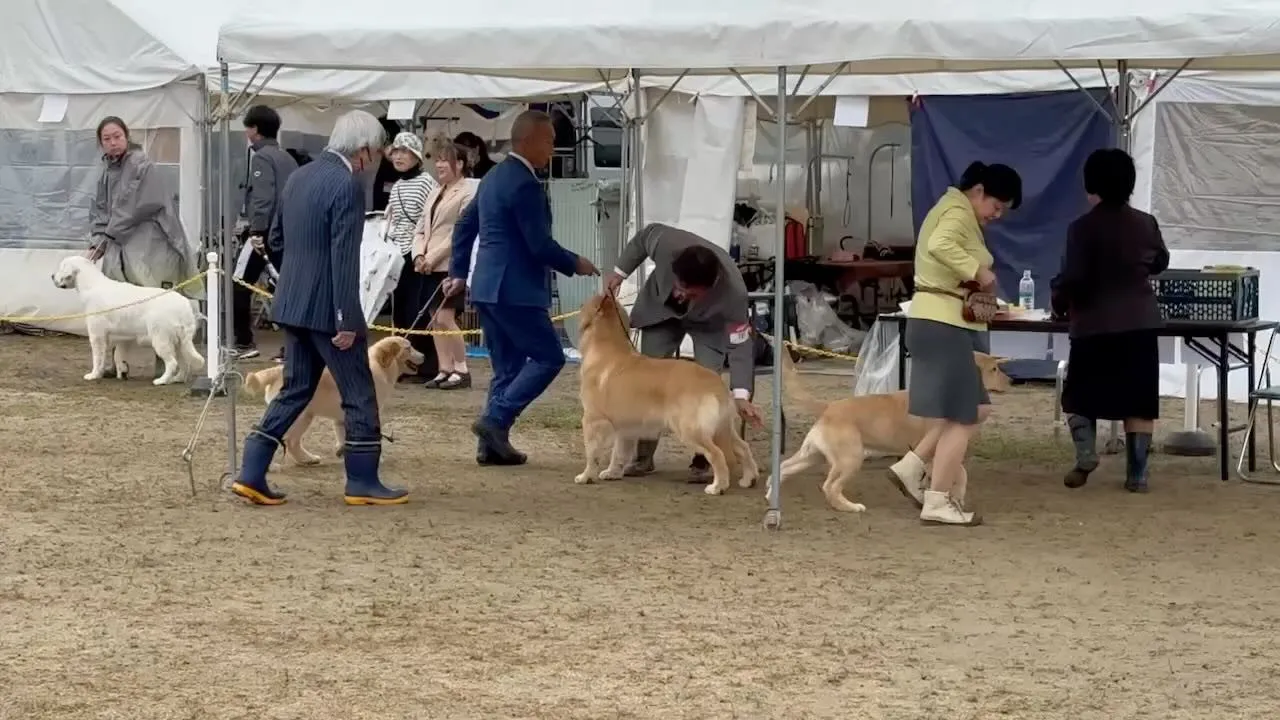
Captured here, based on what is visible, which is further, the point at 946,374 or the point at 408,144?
the point at 408,144

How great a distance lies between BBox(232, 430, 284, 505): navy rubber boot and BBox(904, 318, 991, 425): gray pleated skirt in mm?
2762

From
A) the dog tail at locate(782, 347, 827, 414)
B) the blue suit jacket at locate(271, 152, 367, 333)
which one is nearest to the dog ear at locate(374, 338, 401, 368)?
the blue suit jacket at locate(271, 152, 367, 333)

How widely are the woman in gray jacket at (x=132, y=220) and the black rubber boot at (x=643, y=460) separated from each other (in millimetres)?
5496

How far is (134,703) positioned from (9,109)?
11910 mm

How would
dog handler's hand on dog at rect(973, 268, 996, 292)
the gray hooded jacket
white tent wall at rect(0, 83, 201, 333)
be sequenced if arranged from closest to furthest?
dog handler's hand on dog at rect(973, 268, 996, 292) < the gray hooded jacket < white tent wall at rect(0, 83, 201, 333)

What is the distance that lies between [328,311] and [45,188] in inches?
370

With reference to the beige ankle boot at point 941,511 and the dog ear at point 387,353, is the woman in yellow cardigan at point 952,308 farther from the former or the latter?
the dog ear at point 387,353

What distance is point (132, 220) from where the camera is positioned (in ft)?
43.2

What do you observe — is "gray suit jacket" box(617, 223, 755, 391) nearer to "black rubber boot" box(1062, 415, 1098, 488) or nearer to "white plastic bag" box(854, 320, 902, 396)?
"black rubber boot" box(1062, 415, 1098, 488)

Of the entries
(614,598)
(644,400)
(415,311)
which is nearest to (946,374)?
(644,400)

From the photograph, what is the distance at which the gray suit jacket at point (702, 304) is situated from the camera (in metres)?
8.50

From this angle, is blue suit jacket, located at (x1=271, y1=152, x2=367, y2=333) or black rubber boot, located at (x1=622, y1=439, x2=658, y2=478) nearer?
blue suit jacket, located at (x1=271, y1=152, x2=367, y2=333)

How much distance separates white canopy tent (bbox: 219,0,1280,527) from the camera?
22.3 feet

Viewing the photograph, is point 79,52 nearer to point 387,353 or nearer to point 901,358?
point 387,353
